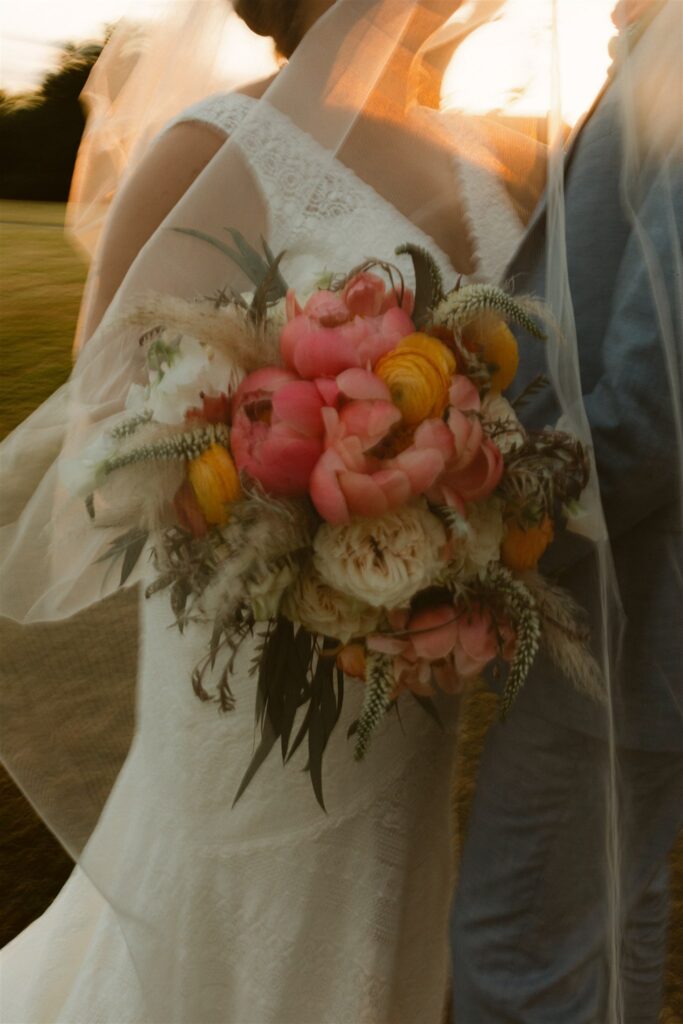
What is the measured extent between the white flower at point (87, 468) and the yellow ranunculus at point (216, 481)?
9 cm

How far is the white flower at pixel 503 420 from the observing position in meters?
0.82

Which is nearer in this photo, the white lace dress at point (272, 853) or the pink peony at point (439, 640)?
the pink peony at point (439, 640)

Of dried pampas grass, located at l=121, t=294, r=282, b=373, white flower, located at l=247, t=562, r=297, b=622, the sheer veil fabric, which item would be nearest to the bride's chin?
the sheer veil fabric

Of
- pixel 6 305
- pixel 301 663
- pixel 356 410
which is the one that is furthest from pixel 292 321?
pixel 6 305

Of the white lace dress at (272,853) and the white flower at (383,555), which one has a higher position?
the white flower at (383,555)

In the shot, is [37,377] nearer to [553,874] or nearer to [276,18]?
[276,18]

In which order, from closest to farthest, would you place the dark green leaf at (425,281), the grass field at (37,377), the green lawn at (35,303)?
the dark green leaf at (425,281) → the grass field at (37,377) → the green lawn at (35,303)

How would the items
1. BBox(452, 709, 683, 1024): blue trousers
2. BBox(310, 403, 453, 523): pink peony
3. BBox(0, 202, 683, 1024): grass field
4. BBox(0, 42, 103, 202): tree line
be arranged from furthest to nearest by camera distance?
BBox(0, 202, 683, 1024): grass field, BBox(0, 42, 103, 202): tree line, BBox(452, 709, 683, 1024): blue trousers, BBox(310, 403, 453, 523): pink peony

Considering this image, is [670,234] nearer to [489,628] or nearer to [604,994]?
[489,628]

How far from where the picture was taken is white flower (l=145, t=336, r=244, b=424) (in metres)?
0.82

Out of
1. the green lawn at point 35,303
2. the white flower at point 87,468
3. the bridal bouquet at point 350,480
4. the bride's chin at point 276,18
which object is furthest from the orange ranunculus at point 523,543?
the green lawn at point 35,303

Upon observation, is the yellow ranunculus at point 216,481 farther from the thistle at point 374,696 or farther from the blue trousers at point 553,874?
the blue trousers at point 553,874

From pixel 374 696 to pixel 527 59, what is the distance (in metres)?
0.66

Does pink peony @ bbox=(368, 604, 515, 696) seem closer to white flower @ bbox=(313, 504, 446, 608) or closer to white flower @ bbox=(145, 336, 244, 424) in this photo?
white flower @ bbox=(313, 504, 446, 608)
